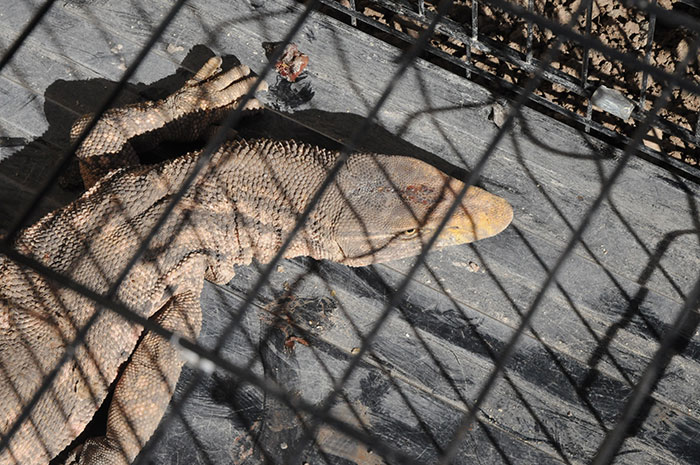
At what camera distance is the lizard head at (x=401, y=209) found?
3.54 metres

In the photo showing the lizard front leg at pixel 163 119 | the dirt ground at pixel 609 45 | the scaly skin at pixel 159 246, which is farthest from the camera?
the dirt ground at pixel 609 45

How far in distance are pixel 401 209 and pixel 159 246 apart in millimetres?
1060

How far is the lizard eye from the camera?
3.54m

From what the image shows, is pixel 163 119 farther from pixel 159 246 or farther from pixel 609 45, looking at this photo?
pixel 609 45

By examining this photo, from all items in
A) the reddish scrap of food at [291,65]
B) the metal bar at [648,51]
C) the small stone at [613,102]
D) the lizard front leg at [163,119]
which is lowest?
the lizard front leg at [163,119]

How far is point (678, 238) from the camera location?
12.8 feet

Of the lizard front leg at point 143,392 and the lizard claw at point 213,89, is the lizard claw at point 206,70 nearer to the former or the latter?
the lizard claw at point 213,89

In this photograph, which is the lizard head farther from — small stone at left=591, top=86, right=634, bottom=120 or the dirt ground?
the dirt ground

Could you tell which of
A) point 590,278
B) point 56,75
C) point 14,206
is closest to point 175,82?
point 56,75

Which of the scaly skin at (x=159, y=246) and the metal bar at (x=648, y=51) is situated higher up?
the metal bar at (x=648, y=51)

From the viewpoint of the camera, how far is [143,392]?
3.68 meters

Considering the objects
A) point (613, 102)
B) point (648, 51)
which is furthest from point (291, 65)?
point (648, 51)

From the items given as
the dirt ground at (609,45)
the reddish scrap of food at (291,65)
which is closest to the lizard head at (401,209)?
the reddish scrap of food at (291,65)

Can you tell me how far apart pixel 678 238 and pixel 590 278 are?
0.47m
